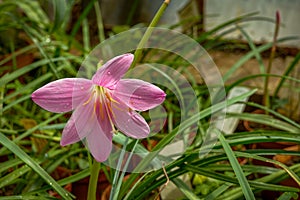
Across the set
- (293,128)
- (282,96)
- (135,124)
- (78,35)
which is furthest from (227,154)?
(78,35)

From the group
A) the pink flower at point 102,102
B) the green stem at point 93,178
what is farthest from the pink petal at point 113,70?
the green stem at point 93,178

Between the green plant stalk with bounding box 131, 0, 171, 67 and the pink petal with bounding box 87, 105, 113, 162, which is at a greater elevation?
the green plant stalk with bounding box 131, 0, 171, 67

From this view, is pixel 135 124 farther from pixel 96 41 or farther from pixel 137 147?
pixel 96 41

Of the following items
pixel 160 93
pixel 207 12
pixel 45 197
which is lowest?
pixel 45 197

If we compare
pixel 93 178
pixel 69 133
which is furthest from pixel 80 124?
pixel 93 178

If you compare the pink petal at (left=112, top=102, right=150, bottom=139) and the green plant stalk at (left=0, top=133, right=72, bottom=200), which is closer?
the pink petal at (left=112, top=102, right=150, bottom=139)

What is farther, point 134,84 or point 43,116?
point 43,116

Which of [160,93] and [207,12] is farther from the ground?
[207,12]

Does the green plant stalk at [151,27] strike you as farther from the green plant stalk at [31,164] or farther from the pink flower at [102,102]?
the green plant stalk at [31,164]

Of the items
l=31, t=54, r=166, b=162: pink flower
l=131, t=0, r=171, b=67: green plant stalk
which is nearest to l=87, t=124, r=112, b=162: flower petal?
l=31, t=54, r=166, b=162: pink flower

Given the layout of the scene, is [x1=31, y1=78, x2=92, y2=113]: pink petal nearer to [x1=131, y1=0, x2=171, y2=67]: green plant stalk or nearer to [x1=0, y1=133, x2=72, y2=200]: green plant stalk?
[x1=131, y1=0, x2=171, y2=67]: green plant stalk
